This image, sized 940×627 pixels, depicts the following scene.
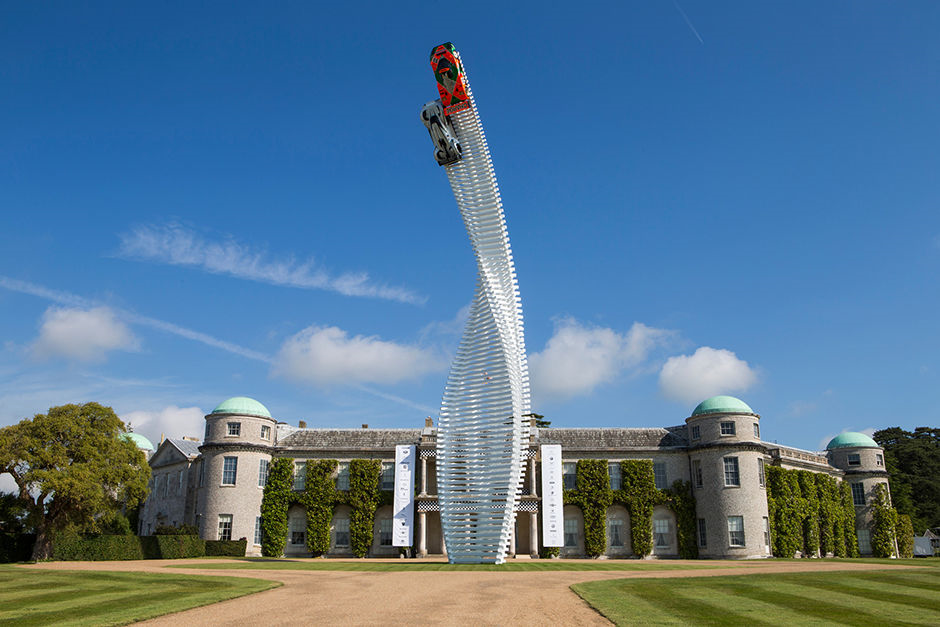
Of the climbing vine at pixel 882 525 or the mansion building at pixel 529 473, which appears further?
the climbing vine at pixel 882 525

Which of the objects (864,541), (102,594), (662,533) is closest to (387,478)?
(662,533)

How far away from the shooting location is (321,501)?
38125 mm

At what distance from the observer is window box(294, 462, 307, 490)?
3884cm

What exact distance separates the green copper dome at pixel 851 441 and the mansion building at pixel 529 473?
230 inches

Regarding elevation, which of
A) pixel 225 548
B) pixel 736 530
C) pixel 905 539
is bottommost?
pixel 225 548

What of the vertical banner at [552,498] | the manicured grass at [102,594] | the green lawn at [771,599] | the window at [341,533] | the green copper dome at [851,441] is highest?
the green copper dome at [851,441]

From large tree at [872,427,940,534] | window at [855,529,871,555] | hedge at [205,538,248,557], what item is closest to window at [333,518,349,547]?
hedge at [205,538,248,557]

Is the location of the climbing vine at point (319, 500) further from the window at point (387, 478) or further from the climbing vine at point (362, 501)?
the window at point (387, 478)

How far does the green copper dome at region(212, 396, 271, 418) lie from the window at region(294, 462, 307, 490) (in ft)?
10.6

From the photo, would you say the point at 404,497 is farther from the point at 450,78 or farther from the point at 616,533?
the point at 450,78

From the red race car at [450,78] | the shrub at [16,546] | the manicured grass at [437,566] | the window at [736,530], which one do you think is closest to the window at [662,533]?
the window at [736,530]

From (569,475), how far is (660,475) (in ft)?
16.3

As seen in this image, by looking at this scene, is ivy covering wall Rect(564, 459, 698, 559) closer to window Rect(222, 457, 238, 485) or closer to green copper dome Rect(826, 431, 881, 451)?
green copper dome Rect(826, 431, 881, 451)

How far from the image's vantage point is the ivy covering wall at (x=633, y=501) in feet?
122
